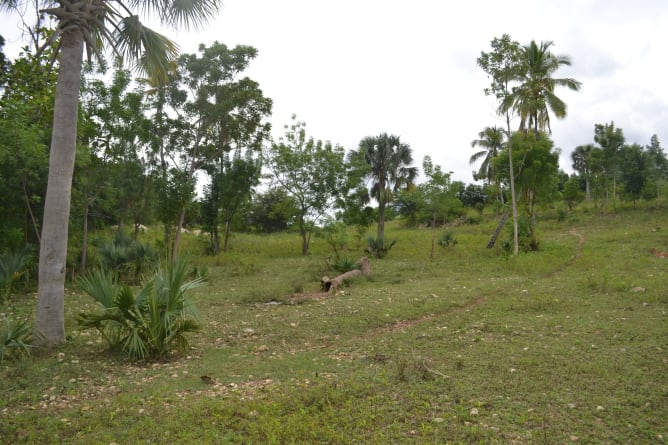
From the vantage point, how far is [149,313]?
7152 millimetres

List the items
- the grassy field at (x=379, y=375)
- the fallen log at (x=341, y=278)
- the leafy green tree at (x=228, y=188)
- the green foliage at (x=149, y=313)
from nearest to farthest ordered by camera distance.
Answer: the grassy field at (x=379, y=375)
the green foliage at (x=149, y=313)
the fallen log at (x=341, y=278)
the leafy green tree at (x=228, y=188)

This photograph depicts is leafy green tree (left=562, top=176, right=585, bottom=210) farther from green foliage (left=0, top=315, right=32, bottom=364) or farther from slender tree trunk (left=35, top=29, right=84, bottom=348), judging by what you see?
green foliage (left=0, top=315, right=32, bottom=364)

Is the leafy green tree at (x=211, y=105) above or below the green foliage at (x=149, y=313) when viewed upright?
above

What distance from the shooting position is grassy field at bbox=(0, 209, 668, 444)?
472 centimetres

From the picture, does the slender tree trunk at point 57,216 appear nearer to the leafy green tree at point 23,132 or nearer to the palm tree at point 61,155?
the palm tree at point 61,155

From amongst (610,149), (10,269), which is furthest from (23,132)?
(610,149)

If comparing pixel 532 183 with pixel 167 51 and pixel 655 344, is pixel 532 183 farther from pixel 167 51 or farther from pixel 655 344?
pixel 167 51

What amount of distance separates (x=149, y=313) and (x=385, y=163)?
91.3 ft

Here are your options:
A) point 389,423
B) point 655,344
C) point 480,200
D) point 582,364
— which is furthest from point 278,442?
point 480,200

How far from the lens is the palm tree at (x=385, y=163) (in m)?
33.6

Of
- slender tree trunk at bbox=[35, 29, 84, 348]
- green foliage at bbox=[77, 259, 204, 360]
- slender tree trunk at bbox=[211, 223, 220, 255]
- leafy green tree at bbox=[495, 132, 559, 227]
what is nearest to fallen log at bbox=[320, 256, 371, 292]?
green foliage at bbox=[77, 259, 204, 360]

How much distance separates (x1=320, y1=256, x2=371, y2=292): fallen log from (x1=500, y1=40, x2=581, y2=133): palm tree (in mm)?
10201

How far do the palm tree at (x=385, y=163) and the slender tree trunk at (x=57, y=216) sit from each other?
86.9 ft

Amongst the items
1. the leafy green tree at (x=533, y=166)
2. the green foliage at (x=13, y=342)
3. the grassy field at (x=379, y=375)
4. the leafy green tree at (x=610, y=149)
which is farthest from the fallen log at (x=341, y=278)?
the leafy green tree at (x=610, y=149)
